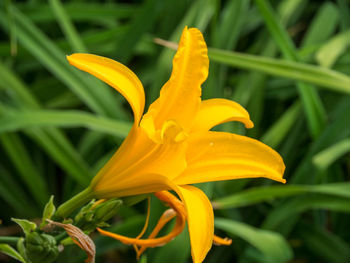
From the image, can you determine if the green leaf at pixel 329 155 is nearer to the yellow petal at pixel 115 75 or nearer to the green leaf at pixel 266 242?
the green leaf at pixel 266 242

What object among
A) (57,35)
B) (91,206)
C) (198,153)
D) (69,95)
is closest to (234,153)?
(198,153)

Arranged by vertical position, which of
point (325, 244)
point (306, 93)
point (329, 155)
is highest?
point (306, 93)

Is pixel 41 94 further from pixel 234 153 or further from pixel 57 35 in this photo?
pixel 234 153

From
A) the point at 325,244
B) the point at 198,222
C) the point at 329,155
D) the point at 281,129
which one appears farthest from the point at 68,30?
the point at 198,222

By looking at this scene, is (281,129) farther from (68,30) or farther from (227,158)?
(227,158)

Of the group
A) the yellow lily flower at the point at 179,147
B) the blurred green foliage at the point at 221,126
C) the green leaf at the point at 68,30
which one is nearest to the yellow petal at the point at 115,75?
the yellow lily flower at the point at 179,147

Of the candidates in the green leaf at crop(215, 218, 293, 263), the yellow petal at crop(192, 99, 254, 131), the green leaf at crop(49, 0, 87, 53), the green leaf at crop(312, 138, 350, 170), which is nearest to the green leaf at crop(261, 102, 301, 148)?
→ the green leaf at crop(312, 138, 350, 170)

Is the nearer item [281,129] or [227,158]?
[227,158]

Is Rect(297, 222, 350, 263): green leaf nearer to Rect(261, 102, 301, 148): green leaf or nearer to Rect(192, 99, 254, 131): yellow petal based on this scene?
Rect(261, 102, 301, 148): green leaf
